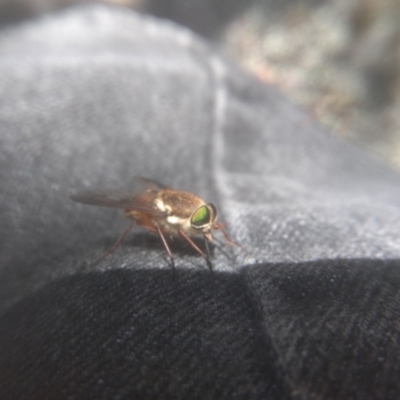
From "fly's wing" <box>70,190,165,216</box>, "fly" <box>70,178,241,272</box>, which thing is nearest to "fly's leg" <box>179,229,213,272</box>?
"fly" <box>70,178,241,272</box>

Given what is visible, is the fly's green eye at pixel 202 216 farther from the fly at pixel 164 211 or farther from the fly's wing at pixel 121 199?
the fly's wing at pixel 121 199

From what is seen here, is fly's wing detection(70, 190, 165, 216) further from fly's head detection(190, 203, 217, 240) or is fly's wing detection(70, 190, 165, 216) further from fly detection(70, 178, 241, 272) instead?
fly's head detection(190, 203, 217, 240)

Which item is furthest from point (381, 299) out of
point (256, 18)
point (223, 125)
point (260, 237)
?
point (256, 18)

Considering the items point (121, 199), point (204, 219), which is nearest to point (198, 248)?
point (204, 219)

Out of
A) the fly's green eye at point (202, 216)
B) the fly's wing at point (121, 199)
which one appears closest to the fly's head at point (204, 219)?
the fly's green eye at point (202, 216)

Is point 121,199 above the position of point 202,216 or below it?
above

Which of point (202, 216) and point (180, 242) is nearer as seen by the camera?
point (202, 216)

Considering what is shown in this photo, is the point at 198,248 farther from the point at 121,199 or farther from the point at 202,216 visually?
the point at 121,199
